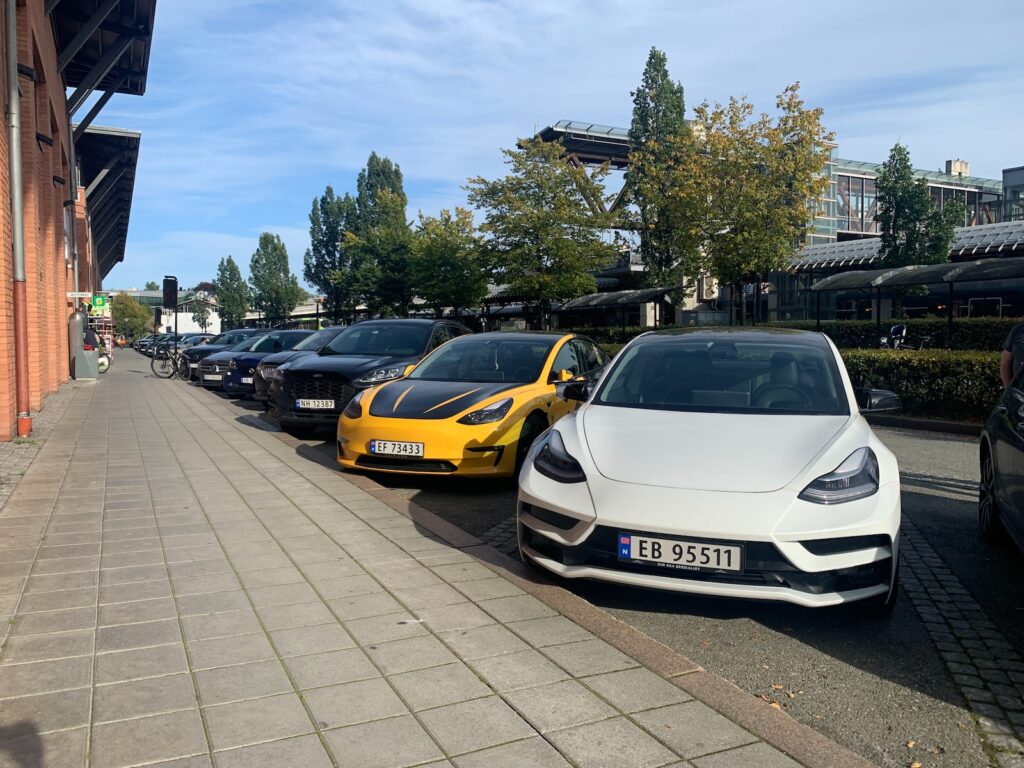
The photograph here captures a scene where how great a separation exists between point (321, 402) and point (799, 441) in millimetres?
7168

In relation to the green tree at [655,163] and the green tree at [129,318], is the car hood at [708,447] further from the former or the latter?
the green tree at [129,318]

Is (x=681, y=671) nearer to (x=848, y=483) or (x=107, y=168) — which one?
(x=848, y=483)

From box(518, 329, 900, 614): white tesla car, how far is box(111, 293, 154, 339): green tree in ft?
434

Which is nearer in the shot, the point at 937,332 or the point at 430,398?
the point at 430,398

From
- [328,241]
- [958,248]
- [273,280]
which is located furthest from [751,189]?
[273,280]

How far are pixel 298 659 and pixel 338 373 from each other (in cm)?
707

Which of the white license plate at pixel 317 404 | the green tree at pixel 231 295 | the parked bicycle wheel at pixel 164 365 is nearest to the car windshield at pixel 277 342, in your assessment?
the white license plate at pixel 317 404

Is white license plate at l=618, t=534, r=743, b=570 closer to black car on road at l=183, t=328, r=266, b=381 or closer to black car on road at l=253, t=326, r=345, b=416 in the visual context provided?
black car on road at l=253, t=326, r=345, b=416

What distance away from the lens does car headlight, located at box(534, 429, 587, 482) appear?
166 inches

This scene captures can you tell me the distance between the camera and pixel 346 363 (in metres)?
10.6

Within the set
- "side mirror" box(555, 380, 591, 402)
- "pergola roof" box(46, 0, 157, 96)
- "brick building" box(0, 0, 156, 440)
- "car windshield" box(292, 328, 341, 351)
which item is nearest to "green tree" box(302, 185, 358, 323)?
"brick building" box(0, 0, 156, 440)

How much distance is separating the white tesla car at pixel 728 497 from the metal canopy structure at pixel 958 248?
30502 millimetres

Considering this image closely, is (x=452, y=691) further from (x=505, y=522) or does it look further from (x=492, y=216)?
(x=492, y=216)

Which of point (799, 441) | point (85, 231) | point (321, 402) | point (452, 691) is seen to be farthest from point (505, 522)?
point (85, 231)
